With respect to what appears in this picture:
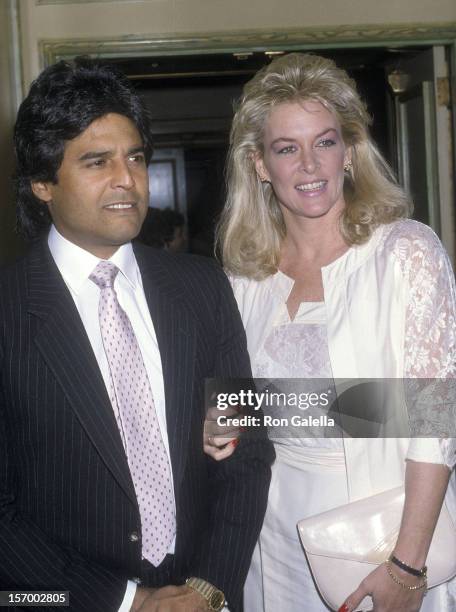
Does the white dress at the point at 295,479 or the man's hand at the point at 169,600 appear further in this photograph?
the white dress at the point at 295,479

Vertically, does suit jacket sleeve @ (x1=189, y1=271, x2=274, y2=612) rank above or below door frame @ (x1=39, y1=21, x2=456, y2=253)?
below

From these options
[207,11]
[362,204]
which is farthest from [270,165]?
[207,11]

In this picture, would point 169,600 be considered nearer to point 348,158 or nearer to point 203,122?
point 348,158

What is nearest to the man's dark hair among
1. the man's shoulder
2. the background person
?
the man's shoulder

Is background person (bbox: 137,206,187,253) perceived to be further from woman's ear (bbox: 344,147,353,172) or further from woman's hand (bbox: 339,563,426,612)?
woman's hand (bbox: 339,563,426,612)

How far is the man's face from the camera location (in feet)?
4.71

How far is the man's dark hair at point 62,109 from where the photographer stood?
4.74 feet

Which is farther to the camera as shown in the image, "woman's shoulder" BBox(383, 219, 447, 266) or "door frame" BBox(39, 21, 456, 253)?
"door frame" BBox(39, 21, 456, 253)

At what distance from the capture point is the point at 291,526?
1.67m

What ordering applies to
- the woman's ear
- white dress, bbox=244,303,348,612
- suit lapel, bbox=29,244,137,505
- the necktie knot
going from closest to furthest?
suit lapel, bbox=29,244,137,505 < the necktie knot < white dress, bbox=244,303,348,612 < the woman's ear

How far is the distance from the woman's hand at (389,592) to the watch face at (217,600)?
26 cm

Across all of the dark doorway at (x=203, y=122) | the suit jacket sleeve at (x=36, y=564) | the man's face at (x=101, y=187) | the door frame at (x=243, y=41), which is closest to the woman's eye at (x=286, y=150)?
the man's face at (x=101, y=187)

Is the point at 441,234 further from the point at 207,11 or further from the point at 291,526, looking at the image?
the point at 291,526

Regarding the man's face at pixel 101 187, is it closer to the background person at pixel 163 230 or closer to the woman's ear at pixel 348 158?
the woman's ear at pixel 348 158
